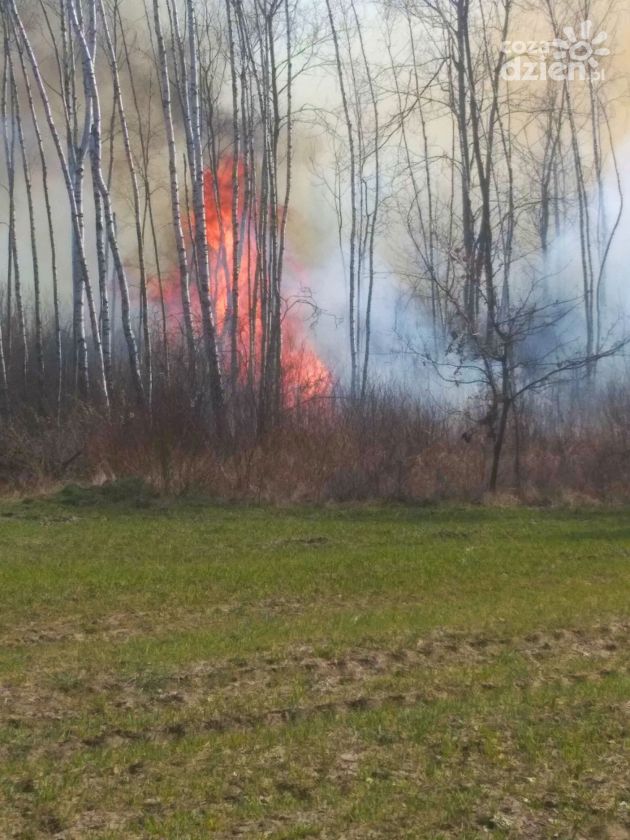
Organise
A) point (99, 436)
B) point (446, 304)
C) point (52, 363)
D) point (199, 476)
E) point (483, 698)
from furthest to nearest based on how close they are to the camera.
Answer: point (52, 363)
point (446, 304)
point (99, 436)
point (199, 476)
point (483, 698)

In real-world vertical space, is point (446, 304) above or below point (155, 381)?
above

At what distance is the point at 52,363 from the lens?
3988 cm

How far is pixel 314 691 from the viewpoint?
239 inches

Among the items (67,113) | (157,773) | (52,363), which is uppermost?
(67,113)

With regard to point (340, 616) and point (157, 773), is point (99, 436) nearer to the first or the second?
point (340, 616)

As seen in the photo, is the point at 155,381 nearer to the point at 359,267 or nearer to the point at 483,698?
the point at 359,267

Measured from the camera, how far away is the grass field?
14.1 feet

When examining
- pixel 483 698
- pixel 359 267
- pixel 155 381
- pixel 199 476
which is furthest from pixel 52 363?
pixel 483 698

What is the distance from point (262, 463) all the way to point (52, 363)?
24.4 metres

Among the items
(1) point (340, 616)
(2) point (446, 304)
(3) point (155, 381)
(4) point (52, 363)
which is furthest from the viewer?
(4) point (52, 363)

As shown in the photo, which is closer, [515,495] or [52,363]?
[515,495]

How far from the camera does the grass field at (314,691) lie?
4.29m

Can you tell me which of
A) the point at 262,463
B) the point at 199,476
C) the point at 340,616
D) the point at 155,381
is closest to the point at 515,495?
the point at 262,463

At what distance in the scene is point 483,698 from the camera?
5.96m
